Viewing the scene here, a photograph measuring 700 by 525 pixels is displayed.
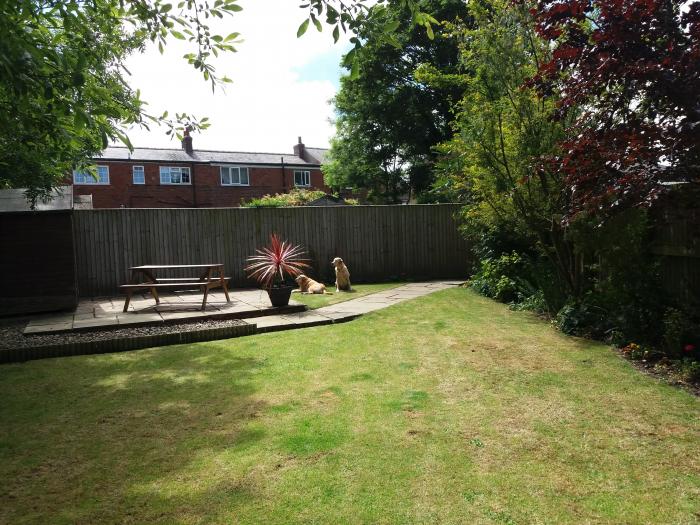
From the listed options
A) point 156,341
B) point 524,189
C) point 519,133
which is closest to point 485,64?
point 519,133

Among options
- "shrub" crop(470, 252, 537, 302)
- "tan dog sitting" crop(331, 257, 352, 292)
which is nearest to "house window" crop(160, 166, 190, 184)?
"tan dog sitting" crop(331, 257, 352, 292)

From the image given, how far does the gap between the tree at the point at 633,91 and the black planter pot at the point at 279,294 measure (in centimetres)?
492

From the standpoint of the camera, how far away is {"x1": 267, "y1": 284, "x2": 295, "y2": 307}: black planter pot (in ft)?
27.4

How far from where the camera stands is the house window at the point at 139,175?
31.2 metres

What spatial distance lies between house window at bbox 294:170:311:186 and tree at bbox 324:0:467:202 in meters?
9.69

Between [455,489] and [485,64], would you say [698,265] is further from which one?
[455,489]

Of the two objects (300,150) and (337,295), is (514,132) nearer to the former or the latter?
(337,295)

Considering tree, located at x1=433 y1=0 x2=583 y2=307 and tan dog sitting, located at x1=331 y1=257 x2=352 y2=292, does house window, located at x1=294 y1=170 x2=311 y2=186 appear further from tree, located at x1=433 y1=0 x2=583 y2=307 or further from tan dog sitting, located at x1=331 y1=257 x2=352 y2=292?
tree, located at x1=433 y1=0 x2=583 y2=307

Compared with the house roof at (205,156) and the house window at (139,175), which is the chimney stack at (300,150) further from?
the house window at (139,175)

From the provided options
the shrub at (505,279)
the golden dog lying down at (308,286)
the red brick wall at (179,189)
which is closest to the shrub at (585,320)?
the shrub at (505,279)

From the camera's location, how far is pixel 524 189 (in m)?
7.35

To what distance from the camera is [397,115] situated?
23.4 metres

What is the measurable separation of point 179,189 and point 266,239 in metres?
22.0

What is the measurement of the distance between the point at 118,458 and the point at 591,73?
16.0ft
